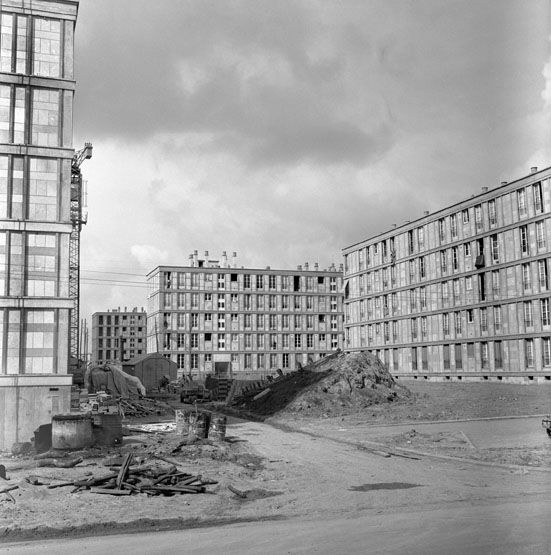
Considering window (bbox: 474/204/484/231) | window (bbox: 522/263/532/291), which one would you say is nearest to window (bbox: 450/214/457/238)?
window (bbox: 474/204/484/231)

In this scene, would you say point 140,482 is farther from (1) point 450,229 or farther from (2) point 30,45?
(1) point 450,229

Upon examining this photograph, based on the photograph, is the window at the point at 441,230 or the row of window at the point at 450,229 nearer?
the row of window at the point at 450,229

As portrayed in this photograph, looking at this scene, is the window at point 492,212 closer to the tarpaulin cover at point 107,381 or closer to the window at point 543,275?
the window at point 543,275

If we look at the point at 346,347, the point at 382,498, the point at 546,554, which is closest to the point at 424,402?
the point at 382,498

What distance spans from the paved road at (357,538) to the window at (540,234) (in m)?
45.9

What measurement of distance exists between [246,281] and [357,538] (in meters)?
95.0

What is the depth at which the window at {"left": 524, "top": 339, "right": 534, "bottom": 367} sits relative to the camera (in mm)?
55688

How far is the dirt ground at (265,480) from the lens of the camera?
42.6 feet

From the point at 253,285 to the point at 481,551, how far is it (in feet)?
316

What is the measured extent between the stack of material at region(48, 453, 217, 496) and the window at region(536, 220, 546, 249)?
46117 mm

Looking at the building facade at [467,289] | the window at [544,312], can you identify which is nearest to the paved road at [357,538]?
the window at [544,312]

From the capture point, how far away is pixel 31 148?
26.4 meters

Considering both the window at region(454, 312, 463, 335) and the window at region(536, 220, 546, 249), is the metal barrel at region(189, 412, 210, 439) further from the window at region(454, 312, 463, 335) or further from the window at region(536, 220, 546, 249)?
the window at region(454, 312, 463, 335)

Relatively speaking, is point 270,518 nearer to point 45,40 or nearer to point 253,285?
point 45,40
